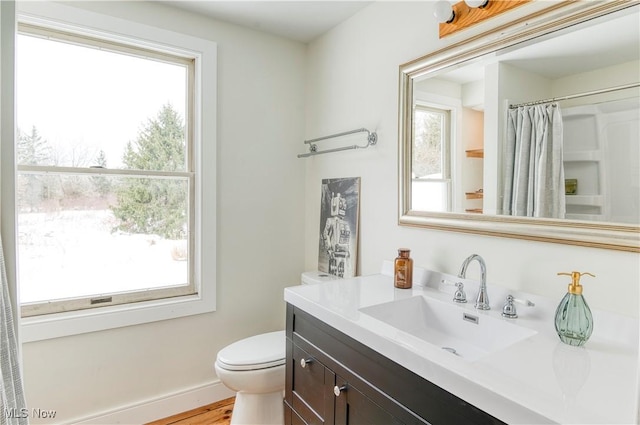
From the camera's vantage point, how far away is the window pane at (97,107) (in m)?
1.77

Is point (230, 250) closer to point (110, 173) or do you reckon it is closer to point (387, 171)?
point (110, 173)

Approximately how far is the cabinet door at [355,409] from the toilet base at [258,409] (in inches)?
A: 29.2

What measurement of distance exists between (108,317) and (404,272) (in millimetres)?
1590

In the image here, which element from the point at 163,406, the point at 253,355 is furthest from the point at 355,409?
the point at 163,406

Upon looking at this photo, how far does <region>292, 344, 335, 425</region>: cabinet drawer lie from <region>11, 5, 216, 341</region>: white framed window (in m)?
0.95

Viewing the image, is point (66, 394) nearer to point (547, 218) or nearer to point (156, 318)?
point (156, 318)

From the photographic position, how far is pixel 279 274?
2.46m

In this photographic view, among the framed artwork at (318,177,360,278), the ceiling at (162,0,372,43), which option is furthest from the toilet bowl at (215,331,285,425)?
the ceiling at (162,0,372,43)

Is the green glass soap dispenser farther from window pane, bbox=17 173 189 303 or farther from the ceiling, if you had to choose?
window pane, bbox=17 173 189 303

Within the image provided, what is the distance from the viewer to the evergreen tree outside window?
1.78 m

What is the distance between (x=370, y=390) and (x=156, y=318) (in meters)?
1.47

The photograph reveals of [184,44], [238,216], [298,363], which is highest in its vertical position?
[184,44]

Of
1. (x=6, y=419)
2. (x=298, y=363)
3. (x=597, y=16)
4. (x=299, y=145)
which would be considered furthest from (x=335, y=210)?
(x=6, y=419)

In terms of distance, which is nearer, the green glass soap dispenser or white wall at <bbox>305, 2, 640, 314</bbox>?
the green glass soap dispenser
